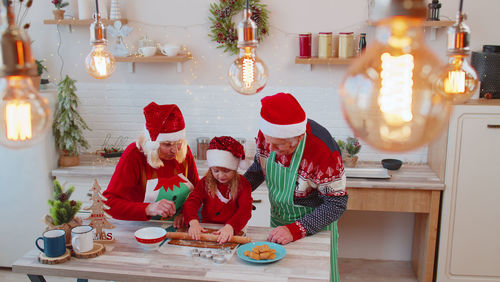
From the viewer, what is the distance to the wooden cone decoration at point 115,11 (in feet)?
14.6

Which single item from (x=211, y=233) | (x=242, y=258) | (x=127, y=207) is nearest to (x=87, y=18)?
(x=127, y=207)

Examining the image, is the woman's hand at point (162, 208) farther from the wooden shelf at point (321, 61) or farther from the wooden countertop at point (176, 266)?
the wooden shelf at point (321, 61)

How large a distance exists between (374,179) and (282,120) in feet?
6.11

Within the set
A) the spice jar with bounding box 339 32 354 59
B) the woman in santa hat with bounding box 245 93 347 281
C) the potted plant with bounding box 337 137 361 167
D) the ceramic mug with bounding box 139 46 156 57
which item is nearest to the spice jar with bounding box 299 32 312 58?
the spice jar with bounding box 339 32 354 59

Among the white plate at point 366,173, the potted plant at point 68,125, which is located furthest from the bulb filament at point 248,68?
the potted plant at point 68,125

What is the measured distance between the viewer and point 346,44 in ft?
13.9

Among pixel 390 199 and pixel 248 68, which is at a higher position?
pixel 248 68

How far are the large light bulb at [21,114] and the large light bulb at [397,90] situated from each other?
67 cm

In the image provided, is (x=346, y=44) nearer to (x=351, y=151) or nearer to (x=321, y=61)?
(x=321, y=61)

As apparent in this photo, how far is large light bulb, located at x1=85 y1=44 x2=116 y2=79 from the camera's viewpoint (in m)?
2.53

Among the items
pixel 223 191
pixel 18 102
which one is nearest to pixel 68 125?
pixel 223 191

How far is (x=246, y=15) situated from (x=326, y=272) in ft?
3.96

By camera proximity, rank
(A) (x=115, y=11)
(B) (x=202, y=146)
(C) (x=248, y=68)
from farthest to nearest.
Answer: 1. (B) (x=202, y=146)
2. (A) (x=115, y=11)
3. (C) (x=248, y=68)

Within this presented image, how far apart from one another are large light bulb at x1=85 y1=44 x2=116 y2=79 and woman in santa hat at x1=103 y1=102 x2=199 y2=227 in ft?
1.27
